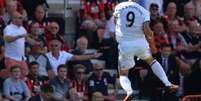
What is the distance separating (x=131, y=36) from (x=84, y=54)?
3.07 metres

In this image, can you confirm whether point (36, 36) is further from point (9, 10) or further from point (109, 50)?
point (109, 50)

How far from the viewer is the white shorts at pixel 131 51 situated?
19.2 meters

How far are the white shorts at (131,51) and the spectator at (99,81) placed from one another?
2.15 meters

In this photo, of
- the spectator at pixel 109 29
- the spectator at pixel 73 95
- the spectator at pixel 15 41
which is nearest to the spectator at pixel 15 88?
the spectator at pixel 15 41

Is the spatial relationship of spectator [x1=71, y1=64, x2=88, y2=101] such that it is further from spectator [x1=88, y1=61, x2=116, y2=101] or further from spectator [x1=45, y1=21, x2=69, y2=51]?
spectator [x1=45, y1=21, x2=69, y2=51]

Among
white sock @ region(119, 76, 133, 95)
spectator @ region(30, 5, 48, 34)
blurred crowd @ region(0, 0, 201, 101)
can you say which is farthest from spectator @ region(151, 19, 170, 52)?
white sock @ region(119, 76, 133, 95)

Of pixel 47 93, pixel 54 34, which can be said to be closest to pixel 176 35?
pixel 54 34

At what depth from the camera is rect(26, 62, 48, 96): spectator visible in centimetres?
2102

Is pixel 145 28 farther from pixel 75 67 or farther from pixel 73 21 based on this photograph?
pixel 73 21

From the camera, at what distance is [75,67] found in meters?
21.7

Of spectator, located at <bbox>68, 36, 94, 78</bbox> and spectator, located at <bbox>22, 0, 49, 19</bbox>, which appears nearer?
spectator, located at <bbox>68, 36, 94, 78</bbox>

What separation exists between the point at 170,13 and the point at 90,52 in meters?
2.18

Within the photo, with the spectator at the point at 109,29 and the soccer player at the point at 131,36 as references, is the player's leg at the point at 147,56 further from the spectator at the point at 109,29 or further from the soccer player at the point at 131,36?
the spectator at the point at 109,29

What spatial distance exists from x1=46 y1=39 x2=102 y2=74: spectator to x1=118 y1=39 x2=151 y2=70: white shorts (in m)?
2.59
